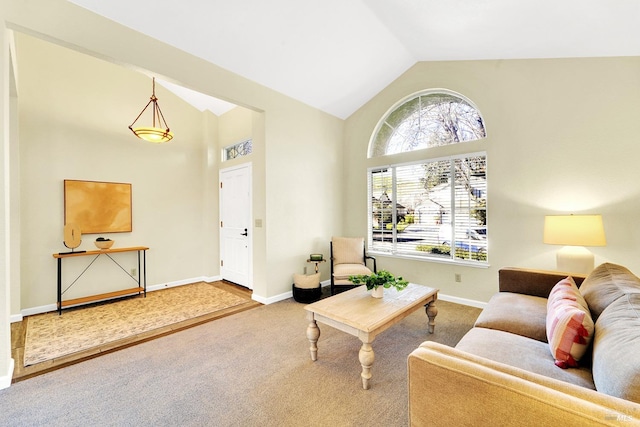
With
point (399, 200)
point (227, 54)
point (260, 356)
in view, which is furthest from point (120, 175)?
point (399, 200)

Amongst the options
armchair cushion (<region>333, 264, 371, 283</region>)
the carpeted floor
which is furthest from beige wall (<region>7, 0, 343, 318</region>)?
the carpeted floor

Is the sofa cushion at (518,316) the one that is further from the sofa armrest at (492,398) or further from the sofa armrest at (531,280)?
the sofa armrest at (492,398)

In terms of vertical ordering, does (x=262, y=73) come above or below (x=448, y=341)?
above

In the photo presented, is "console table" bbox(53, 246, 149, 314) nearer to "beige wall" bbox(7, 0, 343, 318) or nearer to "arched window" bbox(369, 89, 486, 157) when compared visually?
"beige wall" bbox(7, 0, 343, 318)

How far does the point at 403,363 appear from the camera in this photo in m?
2.26

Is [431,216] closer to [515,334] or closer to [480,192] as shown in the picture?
[480,192]

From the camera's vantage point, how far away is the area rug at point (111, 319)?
258 cm

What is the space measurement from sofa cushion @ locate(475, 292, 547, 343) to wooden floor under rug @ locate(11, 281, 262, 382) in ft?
9.12

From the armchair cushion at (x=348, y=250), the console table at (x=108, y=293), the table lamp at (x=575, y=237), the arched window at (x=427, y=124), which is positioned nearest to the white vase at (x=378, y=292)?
the armchair cushion at (x=348, y=250)

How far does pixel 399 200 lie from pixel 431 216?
56 cm

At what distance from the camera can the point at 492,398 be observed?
3.12ft

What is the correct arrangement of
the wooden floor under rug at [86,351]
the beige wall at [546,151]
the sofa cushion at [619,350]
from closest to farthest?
the sofa cushion at [619,350], the wooden floor under rug at [86,351], the beige wall at [546,151]

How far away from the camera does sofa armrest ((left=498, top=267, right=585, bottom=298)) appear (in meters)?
2.42

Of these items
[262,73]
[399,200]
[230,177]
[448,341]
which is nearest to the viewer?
[448,341]
